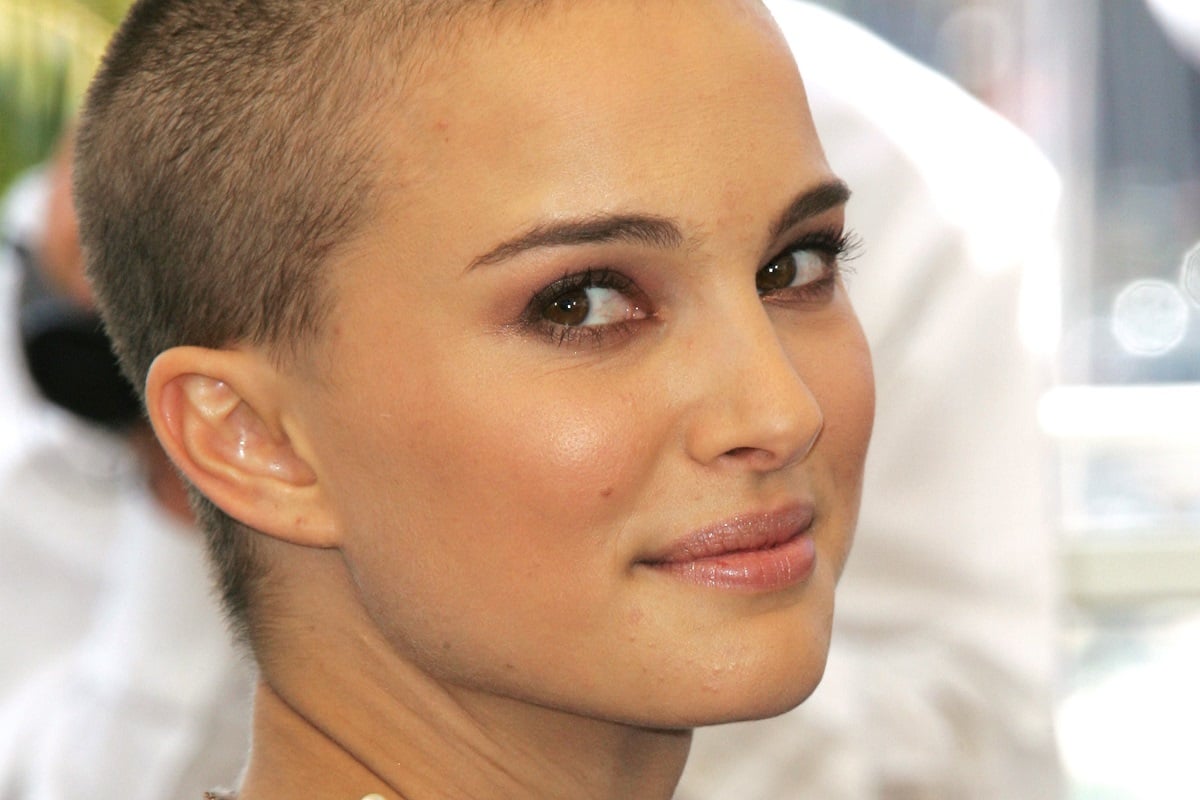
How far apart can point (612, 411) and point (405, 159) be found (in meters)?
0.19

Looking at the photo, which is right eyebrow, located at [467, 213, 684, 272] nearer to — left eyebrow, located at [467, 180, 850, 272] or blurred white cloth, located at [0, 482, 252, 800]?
left eyebrow, located at [467, 180, 850, 272]

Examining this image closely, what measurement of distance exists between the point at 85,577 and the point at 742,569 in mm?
1509

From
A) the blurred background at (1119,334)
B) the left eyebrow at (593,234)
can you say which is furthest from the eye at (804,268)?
the blurred background at (1119,334)

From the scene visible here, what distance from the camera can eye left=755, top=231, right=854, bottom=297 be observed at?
1067 mm

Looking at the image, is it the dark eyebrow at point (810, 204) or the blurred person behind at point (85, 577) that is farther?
the blurred person behind at point (85, 577)

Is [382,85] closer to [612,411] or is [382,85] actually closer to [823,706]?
[612,411]

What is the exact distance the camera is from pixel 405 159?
3.22ft

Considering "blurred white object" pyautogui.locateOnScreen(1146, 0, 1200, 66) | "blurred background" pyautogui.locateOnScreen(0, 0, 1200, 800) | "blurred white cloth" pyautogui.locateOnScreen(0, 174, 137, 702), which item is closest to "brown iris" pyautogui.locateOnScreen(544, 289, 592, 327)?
"blurred white cloth" pyautogui.locateOnScreen(0, 174, 137, 702)

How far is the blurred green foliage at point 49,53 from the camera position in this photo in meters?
2.13

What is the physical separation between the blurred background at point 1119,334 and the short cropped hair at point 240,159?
188 cm

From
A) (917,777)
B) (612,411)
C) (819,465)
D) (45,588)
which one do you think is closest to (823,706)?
(917,777)

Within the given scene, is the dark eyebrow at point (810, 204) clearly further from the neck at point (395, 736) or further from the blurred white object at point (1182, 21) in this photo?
the blurred white object at point (1182, 21)

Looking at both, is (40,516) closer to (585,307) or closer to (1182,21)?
(585,307)

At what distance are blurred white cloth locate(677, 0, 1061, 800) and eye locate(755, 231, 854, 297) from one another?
760 mm
